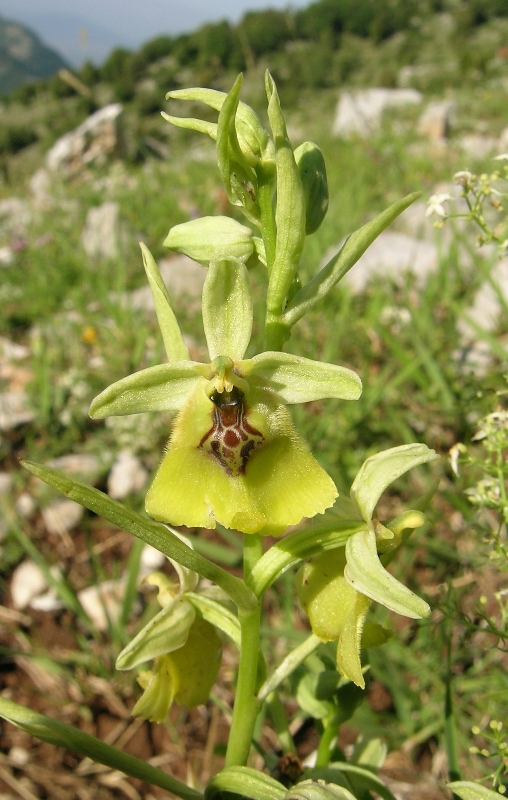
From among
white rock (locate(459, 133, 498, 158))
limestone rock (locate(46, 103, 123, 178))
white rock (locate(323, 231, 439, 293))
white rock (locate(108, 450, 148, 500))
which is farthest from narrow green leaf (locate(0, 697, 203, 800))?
limestone rock (locate(46, 103, 123, 178))

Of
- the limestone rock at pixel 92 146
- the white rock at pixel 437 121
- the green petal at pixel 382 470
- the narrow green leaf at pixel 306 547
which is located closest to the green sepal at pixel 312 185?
the green petal at pixel 382 470

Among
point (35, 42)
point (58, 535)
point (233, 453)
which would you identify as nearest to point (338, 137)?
point (58, 535)

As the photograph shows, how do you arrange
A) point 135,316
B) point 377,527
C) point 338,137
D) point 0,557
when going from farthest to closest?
point 338,137 < point 135,316 < point 0,557 < point 377,527

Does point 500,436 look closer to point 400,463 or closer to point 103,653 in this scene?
point 400,463

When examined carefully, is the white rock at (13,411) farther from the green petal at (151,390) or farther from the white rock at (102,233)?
the green petal at (151,390)

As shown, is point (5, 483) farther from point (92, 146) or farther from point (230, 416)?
point (92, 146)
